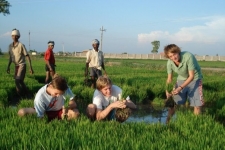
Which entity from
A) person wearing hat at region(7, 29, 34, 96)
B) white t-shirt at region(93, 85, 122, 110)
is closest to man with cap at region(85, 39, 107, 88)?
person wearing hat at region(7, 29, 34, 96)

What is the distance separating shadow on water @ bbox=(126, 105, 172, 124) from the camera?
578 centimetres

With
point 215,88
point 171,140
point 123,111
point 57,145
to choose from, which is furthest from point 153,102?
point 57,145

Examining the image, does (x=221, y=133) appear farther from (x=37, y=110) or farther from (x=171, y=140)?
(x=37, y=110)

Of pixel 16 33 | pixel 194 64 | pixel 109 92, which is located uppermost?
pixel 16 33

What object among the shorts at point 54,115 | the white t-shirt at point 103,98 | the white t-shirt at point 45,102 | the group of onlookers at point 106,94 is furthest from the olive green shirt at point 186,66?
the shorts at point 54,115

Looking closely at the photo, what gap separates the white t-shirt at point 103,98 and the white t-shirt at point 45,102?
13.6 inches

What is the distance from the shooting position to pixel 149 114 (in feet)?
21.1

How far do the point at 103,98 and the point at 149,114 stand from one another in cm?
237

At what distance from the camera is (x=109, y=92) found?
4180mm

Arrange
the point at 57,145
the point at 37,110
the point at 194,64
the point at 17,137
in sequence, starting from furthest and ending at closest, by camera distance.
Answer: the point at 194,64 < the point at 37,110 < the point at 17,137 < the point at 57,145

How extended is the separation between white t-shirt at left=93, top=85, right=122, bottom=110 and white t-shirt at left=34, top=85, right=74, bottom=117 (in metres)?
0.35

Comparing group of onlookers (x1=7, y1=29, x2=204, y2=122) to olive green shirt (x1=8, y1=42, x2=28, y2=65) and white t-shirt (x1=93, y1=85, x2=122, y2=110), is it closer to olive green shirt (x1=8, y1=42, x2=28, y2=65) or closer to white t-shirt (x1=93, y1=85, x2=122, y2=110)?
white t-shirt (x1=93, y1=85, x2=122, y2=110)

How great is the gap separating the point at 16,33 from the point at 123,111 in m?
4.13

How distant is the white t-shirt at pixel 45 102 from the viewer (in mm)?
4051
